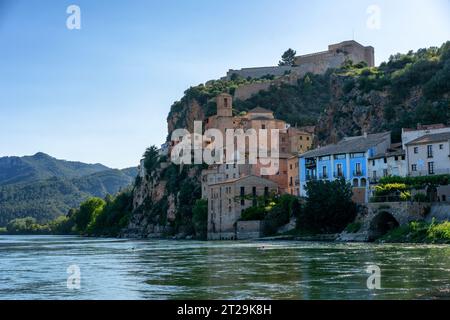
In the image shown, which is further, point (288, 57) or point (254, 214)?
point (288, 57)

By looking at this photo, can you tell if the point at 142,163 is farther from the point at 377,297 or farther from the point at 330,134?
the point at 377,297

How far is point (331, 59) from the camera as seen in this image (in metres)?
123

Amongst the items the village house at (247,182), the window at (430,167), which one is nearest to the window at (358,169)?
the window at (430,167)

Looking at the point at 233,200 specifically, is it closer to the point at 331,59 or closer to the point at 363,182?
the point at 363,182

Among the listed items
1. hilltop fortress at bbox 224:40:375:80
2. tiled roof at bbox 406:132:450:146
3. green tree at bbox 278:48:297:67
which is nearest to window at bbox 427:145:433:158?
tiled roof at bbox 406:132:450:146

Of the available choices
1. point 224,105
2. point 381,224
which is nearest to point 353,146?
point 381,224

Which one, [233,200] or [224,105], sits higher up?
[224,105]

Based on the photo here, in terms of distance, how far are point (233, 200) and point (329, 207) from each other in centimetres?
1685

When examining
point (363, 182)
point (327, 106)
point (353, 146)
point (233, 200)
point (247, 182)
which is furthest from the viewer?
point (327, 106)

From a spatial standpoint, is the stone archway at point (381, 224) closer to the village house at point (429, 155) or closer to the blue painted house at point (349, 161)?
the village house at point (429, 155)

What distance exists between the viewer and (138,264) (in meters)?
31.6

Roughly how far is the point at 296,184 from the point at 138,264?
4115 cm

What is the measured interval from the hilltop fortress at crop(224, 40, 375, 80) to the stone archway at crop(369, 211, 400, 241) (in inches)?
2776

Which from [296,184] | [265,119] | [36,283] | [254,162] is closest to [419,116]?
[296,184]
